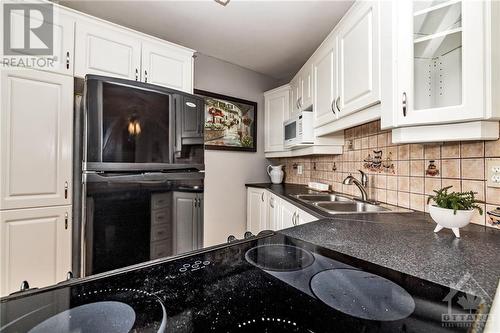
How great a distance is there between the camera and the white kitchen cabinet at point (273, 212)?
207 centimetres

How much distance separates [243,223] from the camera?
275 cm

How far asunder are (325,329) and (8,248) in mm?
1661

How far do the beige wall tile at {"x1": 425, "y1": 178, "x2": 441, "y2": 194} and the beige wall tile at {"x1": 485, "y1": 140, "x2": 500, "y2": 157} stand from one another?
0.24 metres

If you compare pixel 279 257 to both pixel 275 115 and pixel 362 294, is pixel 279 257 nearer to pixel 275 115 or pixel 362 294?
pixel 362 294

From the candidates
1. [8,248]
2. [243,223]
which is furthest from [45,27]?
[243,223]

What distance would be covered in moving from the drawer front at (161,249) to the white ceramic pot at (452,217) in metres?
1.48

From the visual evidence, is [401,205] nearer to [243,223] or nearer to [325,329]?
[325,329]

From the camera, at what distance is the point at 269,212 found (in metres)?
2.32

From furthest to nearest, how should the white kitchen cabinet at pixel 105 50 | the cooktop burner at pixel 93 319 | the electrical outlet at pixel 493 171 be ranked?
the white kitchen cabinet at pixel 105 50, the electrical outlet at pixel 493 171, the cooktop burner at pixel 93 319

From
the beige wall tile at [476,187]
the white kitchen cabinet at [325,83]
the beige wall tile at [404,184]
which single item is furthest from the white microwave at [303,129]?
the beige wall tile at [476,187]

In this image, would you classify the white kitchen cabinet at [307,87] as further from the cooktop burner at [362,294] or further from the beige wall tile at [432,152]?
the cooktop burner at [362,294]

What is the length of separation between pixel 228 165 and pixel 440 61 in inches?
80.9

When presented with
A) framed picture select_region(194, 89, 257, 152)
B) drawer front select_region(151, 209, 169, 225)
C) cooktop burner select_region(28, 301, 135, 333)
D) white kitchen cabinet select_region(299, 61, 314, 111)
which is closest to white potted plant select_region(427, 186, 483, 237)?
cooktop burner select_region(28, 301, 135, 333)

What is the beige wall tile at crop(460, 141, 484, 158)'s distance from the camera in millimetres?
959
